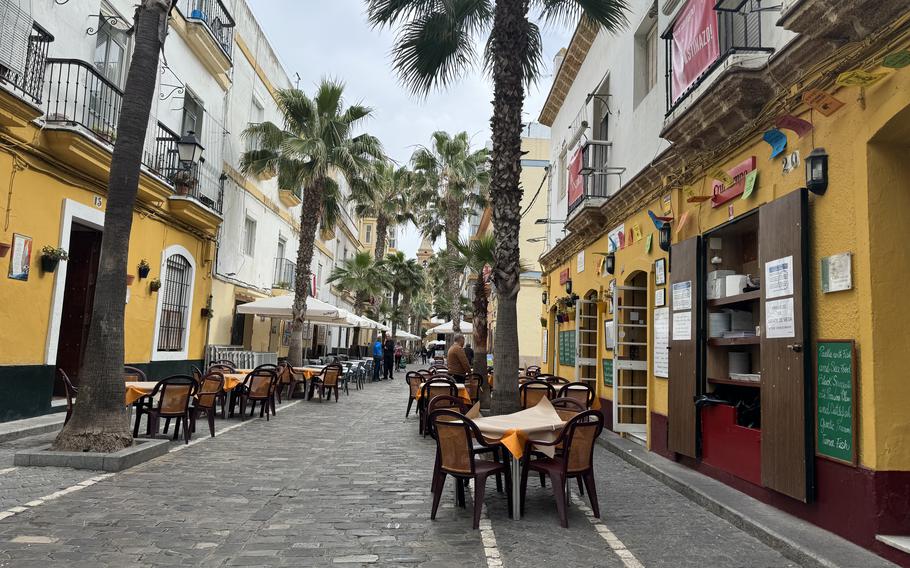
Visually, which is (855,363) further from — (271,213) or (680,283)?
(271,213)

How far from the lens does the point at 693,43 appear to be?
6.94 m

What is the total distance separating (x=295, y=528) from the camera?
485 cm

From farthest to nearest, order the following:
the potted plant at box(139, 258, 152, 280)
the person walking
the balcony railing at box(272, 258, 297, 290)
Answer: the person walking
the balcony railing at box(272, 258, 297, 290)
the potted plant at box(139, 258, 152, 280)

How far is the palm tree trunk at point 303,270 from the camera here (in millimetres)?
16453

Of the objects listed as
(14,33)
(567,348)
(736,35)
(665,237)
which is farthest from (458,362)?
(14,33)

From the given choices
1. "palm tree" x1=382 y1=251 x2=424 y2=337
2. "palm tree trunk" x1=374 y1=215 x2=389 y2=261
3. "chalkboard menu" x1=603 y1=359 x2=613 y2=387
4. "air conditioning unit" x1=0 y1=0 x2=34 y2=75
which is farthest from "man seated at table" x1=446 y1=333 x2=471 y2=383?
"palm tree" x1=382 y1=251 x2=424 y2=337

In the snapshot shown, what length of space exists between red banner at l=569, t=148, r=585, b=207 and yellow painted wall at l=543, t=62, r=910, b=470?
7.14 metres

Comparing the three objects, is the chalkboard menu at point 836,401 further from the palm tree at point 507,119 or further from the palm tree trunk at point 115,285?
the palm tree trunk at point 115,285

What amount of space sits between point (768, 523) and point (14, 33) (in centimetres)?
1052

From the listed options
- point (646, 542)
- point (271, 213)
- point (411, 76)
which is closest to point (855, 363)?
point (646, 542)

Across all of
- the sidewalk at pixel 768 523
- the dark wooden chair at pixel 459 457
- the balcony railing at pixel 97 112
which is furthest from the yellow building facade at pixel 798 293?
the balcony railing at pixel 97 112

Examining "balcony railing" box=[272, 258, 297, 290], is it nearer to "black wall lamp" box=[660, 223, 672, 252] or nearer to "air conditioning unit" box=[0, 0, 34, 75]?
"air conditioning unit" box=[0, 0, 34, 75]

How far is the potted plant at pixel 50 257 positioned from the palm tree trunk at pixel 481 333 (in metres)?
7.87

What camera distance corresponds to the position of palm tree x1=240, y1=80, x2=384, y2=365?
1642 centimetres
